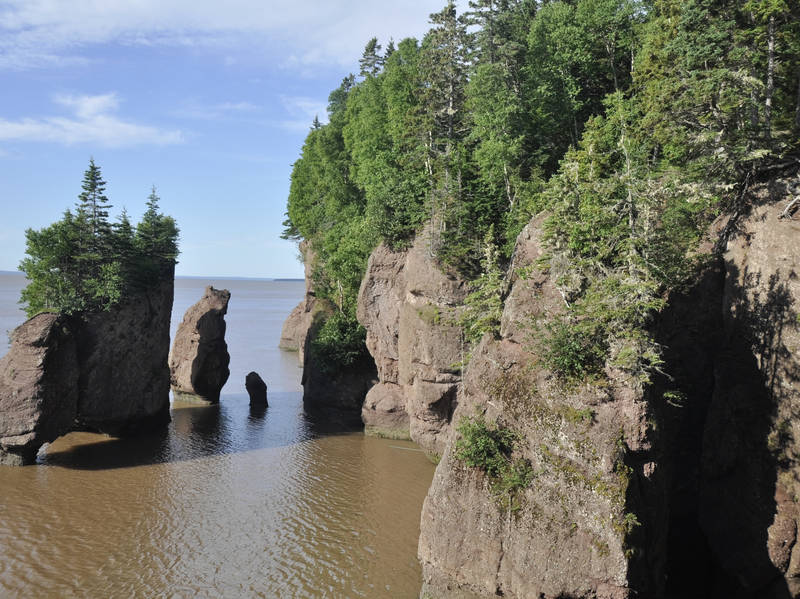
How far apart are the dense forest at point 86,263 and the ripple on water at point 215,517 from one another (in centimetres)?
813

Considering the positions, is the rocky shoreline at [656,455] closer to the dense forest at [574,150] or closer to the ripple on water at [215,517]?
the dense forest at [574,150]

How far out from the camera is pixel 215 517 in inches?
861

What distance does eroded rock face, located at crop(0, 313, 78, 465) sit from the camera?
86.8ft

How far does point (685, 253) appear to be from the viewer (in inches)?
711

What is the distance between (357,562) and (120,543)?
8597 mm

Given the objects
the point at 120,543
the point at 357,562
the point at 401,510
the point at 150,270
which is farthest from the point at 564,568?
the point at 150,270

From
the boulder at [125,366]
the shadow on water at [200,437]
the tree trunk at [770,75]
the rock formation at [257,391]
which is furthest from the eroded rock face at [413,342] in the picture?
the tree trunk at [770,75]

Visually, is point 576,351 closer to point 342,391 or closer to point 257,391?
point 342,391

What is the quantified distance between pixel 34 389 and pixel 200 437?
9531 millimetres

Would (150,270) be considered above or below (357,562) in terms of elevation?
above

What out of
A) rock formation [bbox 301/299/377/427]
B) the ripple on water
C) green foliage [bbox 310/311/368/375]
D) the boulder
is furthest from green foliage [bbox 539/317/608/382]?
the boulder

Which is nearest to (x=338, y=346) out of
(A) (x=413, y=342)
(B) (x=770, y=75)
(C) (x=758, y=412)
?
(A) (x=413, y=342)

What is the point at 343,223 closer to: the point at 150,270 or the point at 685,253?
the point at 150,270

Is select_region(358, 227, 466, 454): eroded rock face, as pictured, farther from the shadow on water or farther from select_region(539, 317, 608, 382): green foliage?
select_region(539, 317, 608, 382): green foliage
